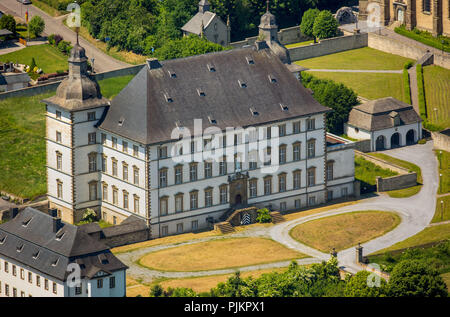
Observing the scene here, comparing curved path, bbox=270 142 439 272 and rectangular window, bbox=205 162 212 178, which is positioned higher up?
rectangular window, bbox=205 162 212 178

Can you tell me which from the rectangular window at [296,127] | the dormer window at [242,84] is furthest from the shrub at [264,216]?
the dormer window at [242,84]

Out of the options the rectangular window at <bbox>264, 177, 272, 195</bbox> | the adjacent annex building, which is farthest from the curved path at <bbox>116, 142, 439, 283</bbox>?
the adjacent annex building

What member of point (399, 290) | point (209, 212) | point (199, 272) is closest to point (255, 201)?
point (209, 212)

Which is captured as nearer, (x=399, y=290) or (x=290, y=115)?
(x=399, y=290)

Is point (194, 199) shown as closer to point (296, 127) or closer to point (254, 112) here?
point (254, 112)

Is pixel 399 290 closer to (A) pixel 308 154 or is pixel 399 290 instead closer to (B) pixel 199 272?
(B) pixel 199 272

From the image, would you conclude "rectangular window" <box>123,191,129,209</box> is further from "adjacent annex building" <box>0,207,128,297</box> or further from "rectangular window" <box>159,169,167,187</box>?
"adjacent annex building" <box>0,207,128,297</box>
